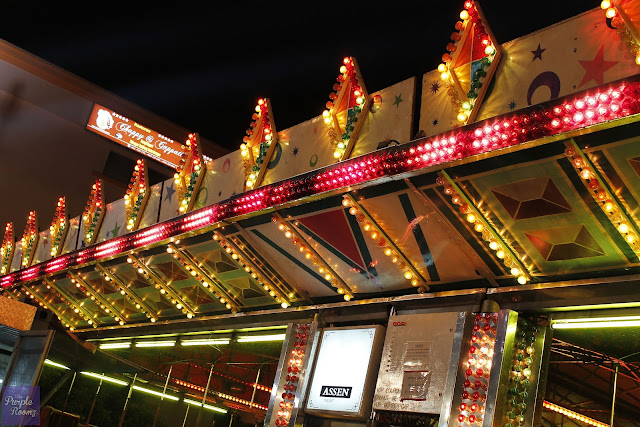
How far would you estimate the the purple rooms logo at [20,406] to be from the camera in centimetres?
1304

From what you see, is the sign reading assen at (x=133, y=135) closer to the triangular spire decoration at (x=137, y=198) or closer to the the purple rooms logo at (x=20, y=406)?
the triangular spire decoration at (x=137, y=198)

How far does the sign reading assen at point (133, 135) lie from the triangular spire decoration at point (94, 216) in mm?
9975

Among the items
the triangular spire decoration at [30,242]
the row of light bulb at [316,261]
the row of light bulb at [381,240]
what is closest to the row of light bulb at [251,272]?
the row of light bulb at [316,261]

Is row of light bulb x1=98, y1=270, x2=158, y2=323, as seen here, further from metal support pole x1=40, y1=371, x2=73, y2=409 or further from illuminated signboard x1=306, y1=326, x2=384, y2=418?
illuminated signboard x1=306, y1=326, x2=384, y2=418

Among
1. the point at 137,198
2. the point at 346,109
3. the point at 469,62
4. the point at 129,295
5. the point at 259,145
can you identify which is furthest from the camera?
the point at 129,295

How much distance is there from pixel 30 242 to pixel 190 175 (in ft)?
27.0

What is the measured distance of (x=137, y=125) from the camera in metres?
29.2

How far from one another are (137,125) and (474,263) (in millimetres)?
23767

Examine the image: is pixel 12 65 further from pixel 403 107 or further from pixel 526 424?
pixel 526 424

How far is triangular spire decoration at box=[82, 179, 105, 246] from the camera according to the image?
14555 mm

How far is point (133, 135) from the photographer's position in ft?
93.5

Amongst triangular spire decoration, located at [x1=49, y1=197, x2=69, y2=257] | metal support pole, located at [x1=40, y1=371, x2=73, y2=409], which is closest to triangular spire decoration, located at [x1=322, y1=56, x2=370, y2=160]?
triangular spire decoration, located at [x1=49, y1=197, x2=69, y2=257]

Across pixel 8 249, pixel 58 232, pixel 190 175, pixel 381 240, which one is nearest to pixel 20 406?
pixel 58 232

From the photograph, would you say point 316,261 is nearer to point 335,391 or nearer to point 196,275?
point 335,391
